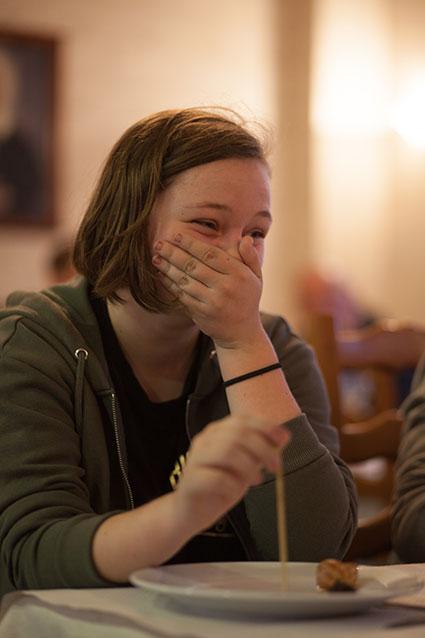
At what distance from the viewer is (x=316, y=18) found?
18.6 ft

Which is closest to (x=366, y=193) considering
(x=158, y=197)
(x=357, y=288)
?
(x=357, y=288)

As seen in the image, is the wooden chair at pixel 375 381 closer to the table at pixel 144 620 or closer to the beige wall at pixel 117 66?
the table at pixel 144 620

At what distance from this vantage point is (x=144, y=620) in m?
0.80

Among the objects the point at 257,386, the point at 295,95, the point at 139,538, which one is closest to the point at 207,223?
the point at 257,386

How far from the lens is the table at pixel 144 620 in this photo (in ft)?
2.54

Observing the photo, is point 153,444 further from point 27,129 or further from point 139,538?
point 27,129

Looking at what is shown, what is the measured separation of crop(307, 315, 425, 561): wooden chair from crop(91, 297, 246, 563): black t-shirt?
0.40m

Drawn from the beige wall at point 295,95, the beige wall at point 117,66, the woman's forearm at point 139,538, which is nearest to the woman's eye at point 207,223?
the woman's forearm at point 139,538

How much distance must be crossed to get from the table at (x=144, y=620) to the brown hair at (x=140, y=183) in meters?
0.47

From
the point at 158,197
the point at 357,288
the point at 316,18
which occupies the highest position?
the point at 316,18

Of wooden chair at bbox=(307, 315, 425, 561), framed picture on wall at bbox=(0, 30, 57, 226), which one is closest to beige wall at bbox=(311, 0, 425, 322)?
framed picture on wall at bbox=(0, 30, 57, 226)

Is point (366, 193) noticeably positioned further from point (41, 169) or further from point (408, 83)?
point (41, 169)

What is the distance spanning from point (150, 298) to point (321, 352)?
58cm

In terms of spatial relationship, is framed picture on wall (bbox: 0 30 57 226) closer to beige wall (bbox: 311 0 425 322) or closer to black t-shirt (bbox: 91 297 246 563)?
beige wall (bbox: 311 0 425 322)
